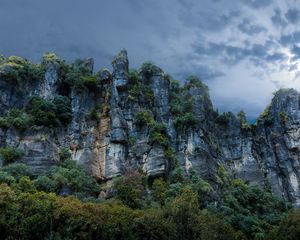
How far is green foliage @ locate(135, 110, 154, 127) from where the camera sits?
62.4 meters

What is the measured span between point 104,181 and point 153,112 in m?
16.2

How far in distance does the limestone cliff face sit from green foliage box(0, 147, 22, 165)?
2.48 feet

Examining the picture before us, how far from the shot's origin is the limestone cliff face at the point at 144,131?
57750 mm

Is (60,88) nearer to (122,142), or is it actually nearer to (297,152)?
(122,142)

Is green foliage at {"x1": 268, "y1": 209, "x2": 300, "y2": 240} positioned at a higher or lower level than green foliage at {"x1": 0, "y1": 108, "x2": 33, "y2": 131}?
lower

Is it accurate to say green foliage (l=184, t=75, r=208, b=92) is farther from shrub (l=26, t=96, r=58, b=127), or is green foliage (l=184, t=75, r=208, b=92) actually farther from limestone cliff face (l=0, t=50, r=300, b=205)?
shrub (l=26, t=96, r=58, b=127)

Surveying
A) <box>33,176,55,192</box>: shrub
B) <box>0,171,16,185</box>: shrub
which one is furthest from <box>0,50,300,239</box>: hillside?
<box>0,171,16,185</box>: shrub

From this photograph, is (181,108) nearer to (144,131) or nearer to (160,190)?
(144,131)

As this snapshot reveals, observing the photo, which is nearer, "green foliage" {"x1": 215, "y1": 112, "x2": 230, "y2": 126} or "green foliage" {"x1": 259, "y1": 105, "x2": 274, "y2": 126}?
"green foliage" {"x1": 259, "y1": 105, "x2": 274, "y2": 126}

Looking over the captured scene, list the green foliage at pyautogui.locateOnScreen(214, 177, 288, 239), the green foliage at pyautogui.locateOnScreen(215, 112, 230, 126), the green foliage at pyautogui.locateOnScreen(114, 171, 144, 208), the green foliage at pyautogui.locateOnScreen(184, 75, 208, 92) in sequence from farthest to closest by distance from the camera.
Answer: the green foliage at pyautogui.locateOnScreen(215, 112, 230, 126) < the green foliage at pyautogui.locateOnScreen(184, 75, 208, 92) < the green foliage at pyautogui.locateOnScreen(214, 177, 288, 239) < the green foliage at pyautogui.locateOnScreen(114, 171, 144, 208)

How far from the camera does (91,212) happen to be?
3722 cm

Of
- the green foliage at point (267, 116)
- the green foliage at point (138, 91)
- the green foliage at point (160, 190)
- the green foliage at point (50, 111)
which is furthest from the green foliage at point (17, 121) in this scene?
the green foliage at point (267, 116)

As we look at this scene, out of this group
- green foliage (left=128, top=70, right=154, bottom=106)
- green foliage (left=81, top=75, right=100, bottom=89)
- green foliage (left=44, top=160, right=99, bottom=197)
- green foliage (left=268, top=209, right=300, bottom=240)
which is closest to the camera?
green foliage (left=268, top=209, right=300, bottom=240)

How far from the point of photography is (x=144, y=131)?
6234cm
